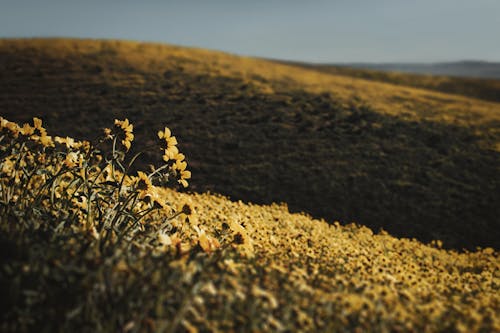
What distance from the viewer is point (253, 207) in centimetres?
844

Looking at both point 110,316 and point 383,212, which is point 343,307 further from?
point 383,212

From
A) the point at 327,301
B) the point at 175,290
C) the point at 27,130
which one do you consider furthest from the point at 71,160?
the point at 327,301

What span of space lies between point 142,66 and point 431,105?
70.0 feet

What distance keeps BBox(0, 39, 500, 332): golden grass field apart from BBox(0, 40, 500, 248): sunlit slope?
0.31ft

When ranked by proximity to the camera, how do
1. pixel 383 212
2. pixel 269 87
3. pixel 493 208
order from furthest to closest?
pixel 269 87, pixel 493 208, pixel 383 212

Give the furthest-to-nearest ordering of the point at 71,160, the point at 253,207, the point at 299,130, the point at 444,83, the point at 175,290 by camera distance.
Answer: the point at 444,83
the point at 299,130
the point at 253,207
the point at 71,160
the point at 175,290

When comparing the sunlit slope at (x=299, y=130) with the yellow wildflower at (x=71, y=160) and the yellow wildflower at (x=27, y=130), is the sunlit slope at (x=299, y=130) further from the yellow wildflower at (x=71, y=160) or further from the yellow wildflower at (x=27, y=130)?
the yellow wildflower at (x=27, y=130)

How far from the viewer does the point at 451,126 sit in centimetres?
2070

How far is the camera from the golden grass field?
247 cm

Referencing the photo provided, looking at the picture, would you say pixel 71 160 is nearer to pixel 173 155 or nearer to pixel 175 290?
pixel 173 155

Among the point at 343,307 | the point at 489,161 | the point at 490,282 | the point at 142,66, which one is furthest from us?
the point at 142,66

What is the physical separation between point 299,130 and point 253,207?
9.94 meters

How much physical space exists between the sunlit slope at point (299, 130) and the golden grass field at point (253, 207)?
95 millimetres

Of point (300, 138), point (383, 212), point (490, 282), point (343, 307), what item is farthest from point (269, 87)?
point (343, 307)
